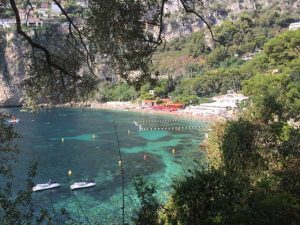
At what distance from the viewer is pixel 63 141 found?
37.5 metres

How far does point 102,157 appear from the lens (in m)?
29.3

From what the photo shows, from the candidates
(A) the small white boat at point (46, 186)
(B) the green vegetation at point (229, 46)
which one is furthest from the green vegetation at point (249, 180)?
(B) the green vegetation at point (229, 46)

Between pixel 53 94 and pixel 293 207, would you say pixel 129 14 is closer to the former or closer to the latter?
pixel 53 94

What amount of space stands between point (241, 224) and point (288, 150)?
471cm

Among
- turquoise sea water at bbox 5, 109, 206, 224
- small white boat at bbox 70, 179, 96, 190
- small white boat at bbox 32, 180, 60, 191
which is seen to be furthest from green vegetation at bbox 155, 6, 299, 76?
small white boat at bbox 32, 180, 60, 191

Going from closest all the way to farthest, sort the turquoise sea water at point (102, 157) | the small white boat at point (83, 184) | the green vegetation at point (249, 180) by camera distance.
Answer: the green vegetation at point (249, 180)
the turquoise sea water at point (102, 157)
the small white boat at point (83, 184)

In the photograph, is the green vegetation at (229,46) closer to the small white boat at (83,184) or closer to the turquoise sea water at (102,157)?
the turquoise sea water at (102,157)

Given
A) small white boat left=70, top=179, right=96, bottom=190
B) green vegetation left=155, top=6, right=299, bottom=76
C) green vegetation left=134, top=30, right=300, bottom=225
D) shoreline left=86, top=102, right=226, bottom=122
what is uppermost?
green vegetation left=155, top=6, right=299, bottom=76

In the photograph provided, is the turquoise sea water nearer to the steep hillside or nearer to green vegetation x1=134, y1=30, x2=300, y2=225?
green vegetation x1=134, y1=30, x2=300, y2=225

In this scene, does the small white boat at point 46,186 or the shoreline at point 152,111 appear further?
the shoreline at point 152,111

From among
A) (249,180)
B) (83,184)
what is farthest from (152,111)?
(249,180)

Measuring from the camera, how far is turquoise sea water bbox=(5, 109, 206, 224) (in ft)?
59.3

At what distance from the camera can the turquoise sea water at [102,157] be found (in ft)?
59.3

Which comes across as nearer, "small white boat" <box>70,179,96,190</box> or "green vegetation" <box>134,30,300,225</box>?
"green vegetation" <box>134,30,300,225</box>
